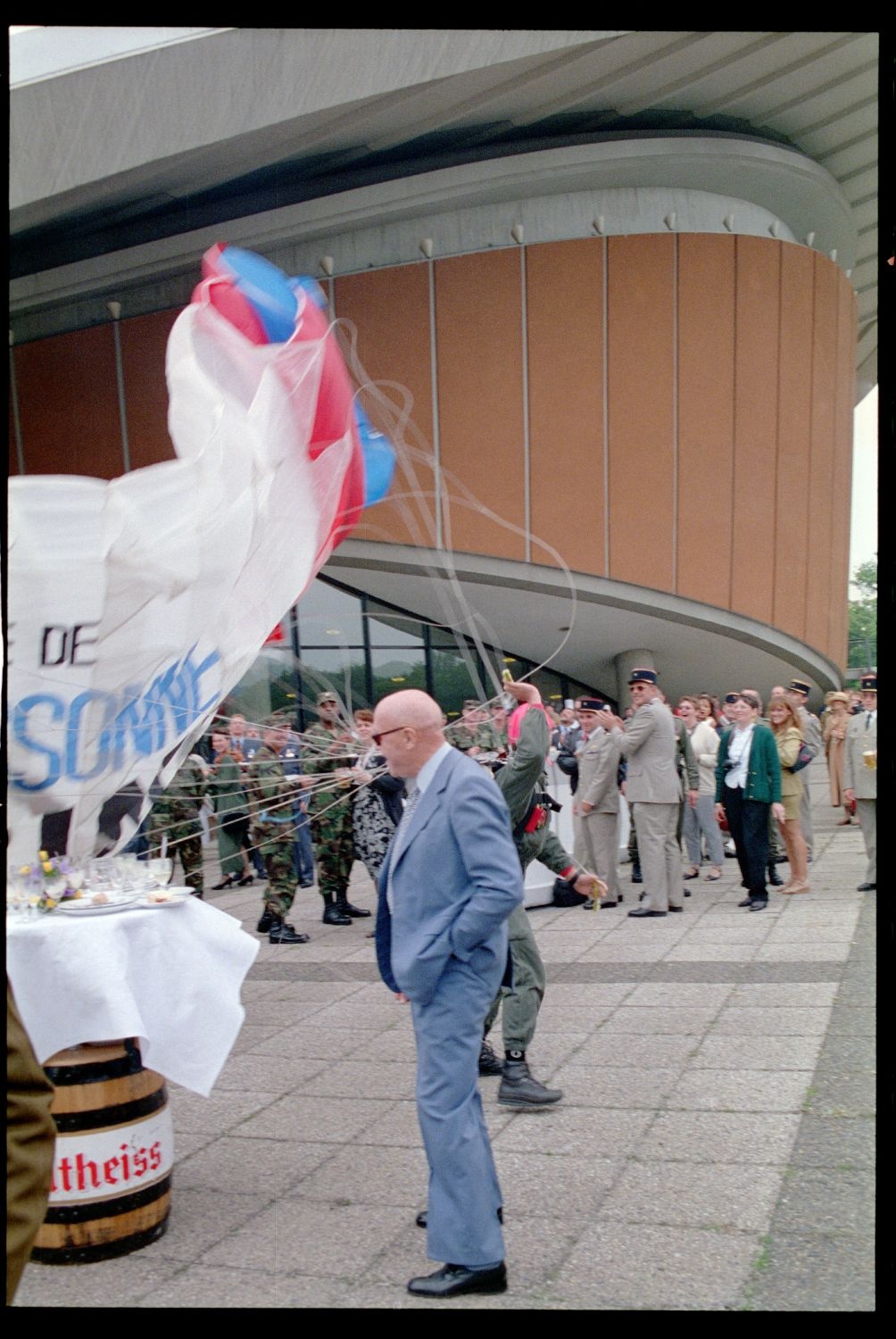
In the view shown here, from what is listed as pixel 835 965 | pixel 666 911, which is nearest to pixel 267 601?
pixel 835 965

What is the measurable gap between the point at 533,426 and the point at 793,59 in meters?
2.12

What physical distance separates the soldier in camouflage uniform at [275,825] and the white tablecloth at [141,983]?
731 mm

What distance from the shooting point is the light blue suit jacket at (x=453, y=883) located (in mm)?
3404

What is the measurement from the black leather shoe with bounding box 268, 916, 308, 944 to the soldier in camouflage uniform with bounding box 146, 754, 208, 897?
2.77m

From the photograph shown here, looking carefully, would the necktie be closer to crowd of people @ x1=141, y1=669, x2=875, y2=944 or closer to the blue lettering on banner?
the blue lettering on banner

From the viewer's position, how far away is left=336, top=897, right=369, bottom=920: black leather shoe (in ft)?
27.8

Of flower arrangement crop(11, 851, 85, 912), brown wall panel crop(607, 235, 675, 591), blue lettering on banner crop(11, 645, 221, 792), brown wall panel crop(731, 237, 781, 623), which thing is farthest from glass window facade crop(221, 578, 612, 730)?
brown wall panel crop(731, 237, 781, 623)

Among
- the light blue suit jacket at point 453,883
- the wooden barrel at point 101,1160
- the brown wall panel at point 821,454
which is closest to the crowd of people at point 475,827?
the light blue suit jacket at point 453,883

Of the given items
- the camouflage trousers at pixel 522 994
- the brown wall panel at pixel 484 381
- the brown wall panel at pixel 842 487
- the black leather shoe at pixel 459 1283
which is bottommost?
the black leather shoe at pixel 459 1283

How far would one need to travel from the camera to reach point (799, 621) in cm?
596

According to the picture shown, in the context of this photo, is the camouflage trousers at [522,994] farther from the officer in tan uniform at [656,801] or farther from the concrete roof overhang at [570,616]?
the officer in tan uniform at [656,801]

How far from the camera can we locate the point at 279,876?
7.46 m

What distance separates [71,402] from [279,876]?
12.0 ft

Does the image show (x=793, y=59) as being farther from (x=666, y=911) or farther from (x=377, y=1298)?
(x=666, y=911)
